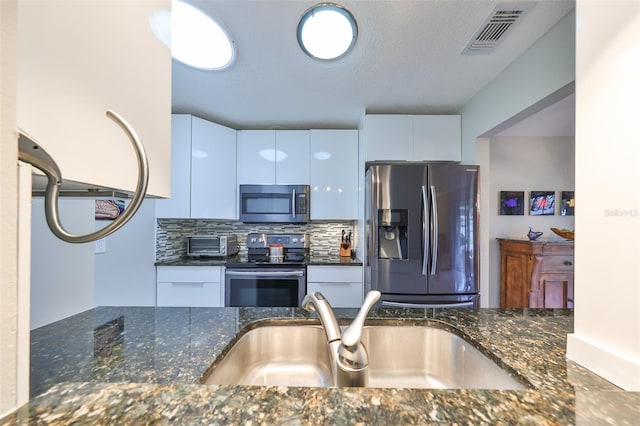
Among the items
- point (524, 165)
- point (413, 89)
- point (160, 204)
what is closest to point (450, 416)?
point (413, 89)

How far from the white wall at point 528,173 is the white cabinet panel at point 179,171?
337 cm

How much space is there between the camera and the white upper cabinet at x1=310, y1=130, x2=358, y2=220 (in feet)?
9.32

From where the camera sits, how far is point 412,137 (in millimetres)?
2547

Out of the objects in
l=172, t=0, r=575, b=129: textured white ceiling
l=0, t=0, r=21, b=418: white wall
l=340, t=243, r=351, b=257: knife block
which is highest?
l=172, t=0, r=575, b=129: textured white ceiling

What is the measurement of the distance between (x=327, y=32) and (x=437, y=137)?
1464 mm

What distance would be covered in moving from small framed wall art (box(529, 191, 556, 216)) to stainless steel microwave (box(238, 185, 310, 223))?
8.76 feet

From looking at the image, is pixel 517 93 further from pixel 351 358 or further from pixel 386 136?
pixel 351 358

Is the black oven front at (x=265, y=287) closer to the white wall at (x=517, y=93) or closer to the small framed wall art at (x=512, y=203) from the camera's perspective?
the white wall at (x=517, y=93)

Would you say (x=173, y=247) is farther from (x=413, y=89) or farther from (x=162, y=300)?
(x=413, y=89)

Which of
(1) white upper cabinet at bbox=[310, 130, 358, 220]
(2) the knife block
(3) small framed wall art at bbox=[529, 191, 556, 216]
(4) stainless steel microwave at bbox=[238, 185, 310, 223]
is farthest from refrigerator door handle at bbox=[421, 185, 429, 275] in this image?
(3) small framed wall art at bbox=[529, 191, 556, 216]

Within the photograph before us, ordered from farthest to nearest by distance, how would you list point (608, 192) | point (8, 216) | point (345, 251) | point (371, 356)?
point (345, 251), point (371, 356), point (608, 192), point (8, 216)

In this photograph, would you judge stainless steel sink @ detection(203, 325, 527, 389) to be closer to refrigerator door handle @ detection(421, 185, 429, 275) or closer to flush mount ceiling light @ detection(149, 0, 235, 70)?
refrigerator door handle @ detection(421, 185, 429, 275)

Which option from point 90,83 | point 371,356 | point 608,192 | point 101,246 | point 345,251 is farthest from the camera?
point 345,251

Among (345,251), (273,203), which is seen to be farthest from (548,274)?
(273,203)
